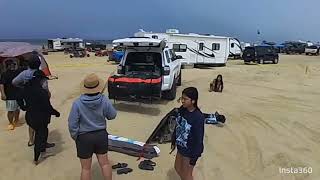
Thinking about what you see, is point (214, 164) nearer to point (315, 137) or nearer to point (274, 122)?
point (315, 137)

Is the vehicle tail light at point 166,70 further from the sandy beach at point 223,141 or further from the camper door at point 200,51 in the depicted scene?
the camper door at point 200,51

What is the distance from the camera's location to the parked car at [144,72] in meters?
10.6

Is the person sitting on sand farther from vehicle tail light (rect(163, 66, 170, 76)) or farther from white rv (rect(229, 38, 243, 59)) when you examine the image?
white rv (rect(229, 38, 243, 59))

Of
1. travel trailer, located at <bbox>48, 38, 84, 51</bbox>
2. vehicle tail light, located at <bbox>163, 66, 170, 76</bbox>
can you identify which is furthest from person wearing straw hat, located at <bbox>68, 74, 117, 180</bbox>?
travel trailer, located at <bbox>48, 38, 84, 51</bbox>

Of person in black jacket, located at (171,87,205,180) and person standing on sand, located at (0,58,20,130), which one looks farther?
person standing on sand, located at (0,58,20,130)

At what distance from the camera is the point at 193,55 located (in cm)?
2928

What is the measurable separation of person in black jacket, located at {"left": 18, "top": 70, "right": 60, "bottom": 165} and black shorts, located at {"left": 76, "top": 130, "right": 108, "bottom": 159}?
1771 millimetres

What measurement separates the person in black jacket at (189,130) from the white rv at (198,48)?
23.9 metres

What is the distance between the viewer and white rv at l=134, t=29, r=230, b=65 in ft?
95.2

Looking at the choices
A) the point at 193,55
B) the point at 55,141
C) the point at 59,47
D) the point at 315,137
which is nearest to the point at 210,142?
the point at 315,137

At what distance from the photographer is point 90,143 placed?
4.80 metres

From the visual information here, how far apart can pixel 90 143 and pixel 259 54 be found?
32.1 meters

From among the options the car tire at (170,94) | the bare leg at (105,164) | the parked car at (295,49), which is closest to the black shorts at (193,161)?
the bare leg at (105,164)

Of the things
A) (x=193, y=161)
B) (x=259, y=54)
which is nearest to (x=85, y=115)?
(x=193, y=161)
